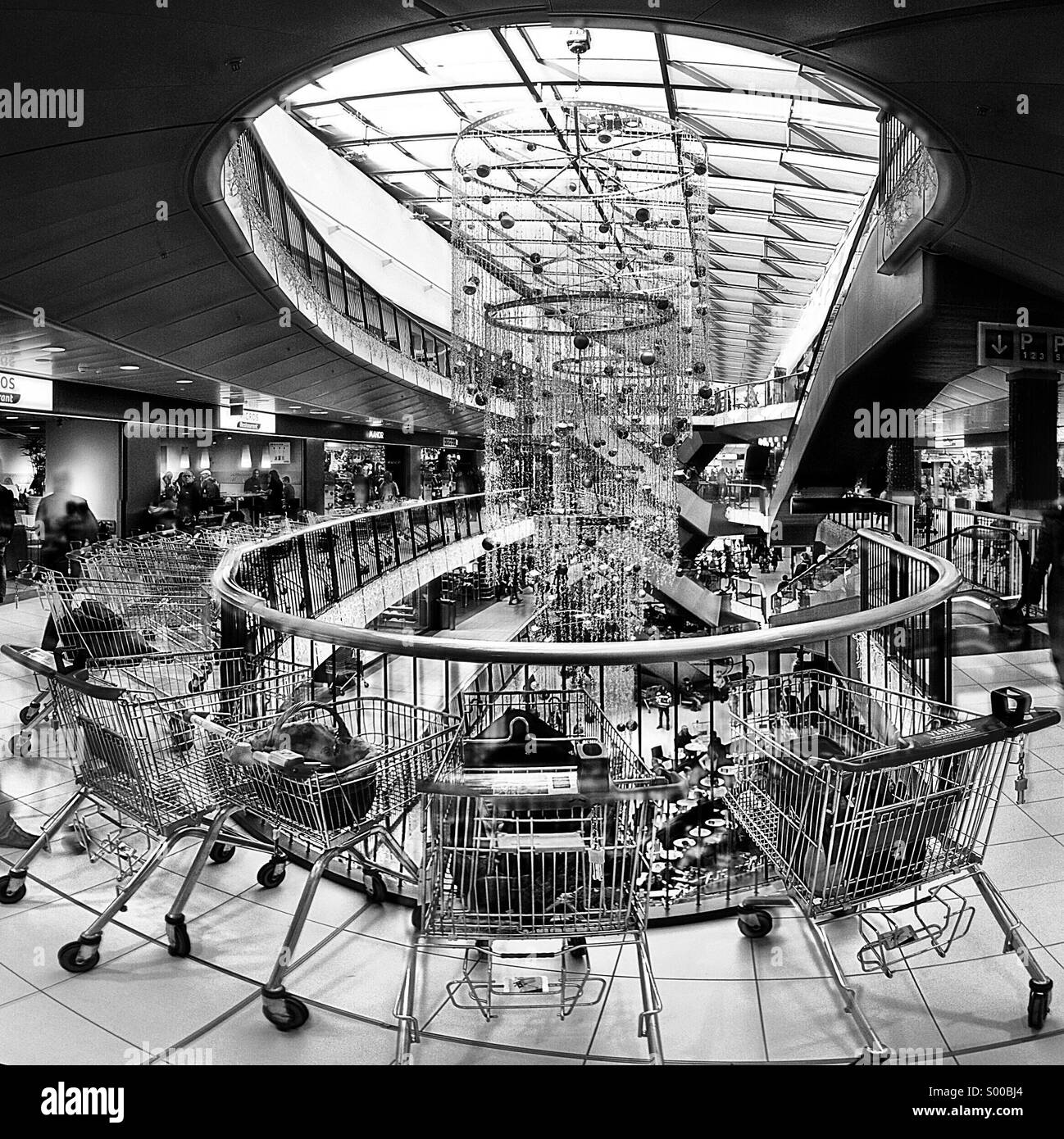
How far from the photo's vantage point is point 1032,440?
9141 mm

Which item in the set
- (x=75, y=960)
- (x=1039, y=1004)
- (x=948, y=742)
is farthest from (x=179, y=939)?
(x=1039, y=1004)

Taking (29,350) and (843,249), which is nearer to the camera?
(29,350)

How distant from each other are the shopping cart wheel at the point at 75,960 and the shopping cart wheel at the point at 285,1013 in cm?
80

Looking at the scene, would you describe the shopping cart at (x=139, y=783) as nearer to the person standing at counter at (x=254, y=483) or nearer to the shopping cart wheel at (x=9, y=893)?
the shopping cart wheel at (x=9, y=893)

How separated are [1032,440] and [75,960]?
9.87 meters

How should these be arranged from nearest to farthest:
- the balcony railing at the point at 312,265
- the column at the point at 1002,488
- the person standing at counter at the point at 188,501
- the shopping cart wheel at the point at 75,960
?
the shopping cart wheel at the point at 75,960 < the balcony railing at the point at 312,265 < the column at the point at 1002,488 < the person standing at counter at the point at 188,501

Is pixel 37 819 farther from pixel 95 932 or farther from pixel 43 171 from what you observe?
pixel 43 171

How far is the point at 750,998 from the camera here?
2717 mm

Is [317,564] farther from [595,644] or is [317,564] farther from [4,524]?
[595,644]

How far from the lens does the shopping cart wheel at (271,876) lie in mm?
3504

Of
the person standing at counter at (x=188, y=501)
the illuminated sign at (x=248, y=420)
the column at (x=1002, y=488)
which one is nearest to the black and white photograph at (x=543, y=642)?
the column at (x=1002, y=488)

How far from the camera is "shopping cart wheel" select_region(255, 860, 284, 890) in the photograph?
350cm

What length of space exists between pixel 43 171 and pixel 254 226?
11.5 ft
